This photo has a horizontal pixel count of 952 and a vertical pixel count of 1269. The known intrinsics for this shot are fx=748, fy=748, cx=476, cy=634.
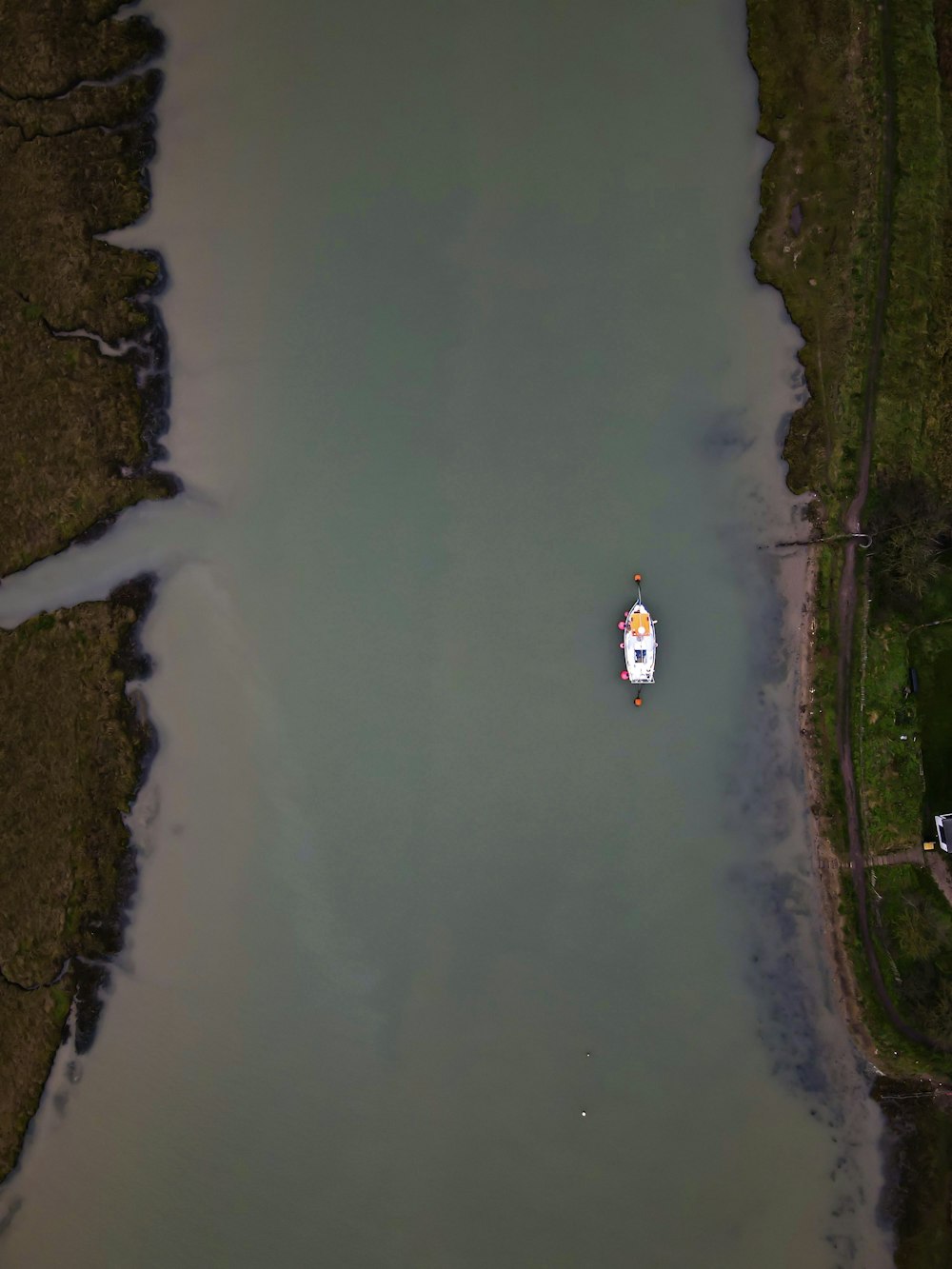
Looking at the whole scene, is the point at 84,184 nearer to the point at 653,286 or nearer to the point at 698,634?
the point at 653,286

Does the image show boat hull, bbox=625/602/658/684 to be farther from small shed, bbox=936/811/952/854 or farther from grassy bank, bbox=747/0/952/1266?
small shed, bbox=936/811/952/854

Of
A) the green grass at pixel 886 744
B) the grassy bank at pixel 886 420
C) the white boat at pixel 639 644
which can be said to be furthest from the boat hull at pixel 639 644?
the green grass at pixel 886 744

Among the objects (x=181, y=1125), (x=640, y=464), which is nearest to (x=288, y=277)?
(x=640, y=464)

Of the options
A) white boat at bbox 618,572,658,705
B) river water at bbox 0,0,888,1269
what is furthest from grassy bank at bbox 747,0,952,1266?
white boat at bbox 618,572,658,705

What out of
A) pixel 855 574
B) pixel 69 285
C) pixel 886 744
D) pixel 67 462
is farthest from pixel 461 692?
pixel 69 285

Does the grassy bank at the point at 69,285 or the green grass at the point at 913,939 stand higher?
the grassy bank at the point at 69,285

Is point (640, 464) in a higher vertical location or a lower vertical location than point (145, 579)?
higher

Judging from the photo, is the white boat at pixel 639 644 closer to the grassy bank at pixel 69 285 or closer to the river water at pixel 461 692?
the river water at pixel 461 692
